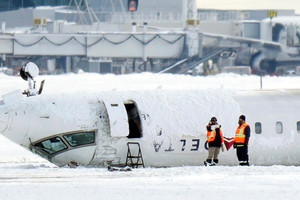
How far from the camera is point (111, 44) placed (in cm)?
13675

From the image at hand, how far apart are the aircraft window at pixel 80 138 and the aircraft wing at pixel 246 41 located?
301ft

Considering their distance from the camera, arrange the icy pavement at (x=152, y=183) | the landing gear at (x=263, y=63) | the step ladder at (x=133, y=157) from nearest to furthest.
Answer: the icy pavement at (x=152, y=183) < the step ladder at (x=133, y=157) < the landing gear at (x=263, y=63)

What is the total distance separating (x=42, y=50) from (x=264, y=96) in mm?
87847

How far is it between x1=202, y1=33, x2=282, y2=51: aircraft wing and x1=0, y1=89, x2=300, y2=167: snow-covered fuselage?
88.9 metres

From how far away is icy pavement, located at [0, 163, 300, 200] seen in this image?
3797cm

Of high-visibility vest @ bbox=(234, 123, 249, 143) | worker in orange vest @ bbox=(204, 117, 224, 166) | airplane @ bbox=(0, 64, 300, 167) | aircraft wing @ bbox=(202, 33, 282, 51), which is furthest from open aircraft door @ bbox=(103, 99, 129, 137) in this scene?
aircraft wing @ bbox=(202, 33, 282, 51)

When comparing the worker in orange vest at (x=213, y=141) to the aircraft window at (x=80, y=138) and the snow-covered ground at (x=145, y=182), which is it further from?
the aircraft window at (x=80, y=138)

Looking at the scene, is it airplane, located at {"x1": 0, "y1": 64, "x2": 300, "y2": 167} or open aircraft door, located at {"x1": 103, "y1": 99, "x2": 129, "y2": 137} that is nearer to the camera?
open aircraft door, located at {"x1": 103, "y1": 99, "x2": 129, "y2": 137}

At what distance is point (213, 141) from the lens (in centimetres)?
4866

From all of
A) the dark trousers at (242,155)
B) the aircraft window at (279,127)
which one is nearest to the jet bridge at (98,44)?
the aircraft window at (279,127)

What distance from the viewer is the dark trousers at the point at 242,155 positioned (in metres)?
48.9

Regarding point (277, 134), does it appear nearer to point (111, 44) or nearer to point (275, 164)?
point (275, 164)

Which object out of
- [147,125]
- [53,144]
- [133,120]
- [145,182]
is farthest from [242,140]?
[145,182]

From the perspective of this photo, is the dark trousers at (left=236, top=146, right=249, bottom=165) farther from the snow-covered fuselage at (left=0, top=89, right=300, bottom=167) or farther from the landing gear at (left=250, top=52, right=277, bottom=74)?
the landing gear at (left=250, top=52, right=277, bottom=74)
